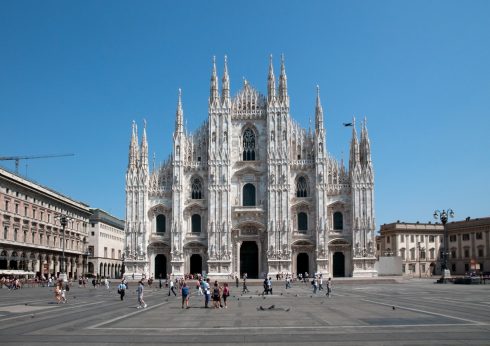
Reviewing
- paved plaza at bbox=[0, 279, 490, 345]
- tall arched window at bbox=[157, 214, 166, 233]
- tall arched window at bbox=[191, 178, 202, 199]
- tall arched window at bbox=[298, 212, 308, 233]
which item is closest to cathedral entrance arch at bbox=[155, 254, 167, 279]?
tall arched window at bbox=[157, 214, 166, 233]

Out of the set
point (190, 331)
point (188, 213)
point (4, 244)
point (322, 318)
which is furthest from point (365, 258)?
point (190, 331)

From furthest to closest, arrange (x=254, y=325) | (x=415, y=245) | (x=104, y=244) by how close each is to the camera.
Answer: (x=104, y=244) < (x=415, y=245) < (x=254, y=325)

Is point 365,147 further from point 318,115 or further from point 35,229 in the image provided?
point 35,229

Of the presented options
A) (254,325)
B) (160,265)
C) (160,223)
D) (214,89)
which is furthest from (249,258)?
(254,325)

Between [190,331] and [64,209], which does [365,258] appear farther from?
[190,331]

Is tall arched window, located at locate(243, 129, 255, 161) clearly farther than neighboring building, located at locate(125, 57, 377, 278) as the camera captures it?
Yes

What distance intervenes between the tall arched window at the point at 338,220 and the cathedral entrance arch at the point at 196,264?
56.0 ft

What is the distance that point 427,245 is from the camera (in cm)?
11388

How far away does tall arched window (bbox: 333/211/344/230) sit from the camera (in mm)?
75625

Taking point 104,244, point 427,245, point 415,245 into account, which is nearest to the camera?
point 415,245

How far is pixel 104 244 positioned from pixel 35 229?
3935 cm

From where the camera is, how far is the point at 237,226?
7544 cm

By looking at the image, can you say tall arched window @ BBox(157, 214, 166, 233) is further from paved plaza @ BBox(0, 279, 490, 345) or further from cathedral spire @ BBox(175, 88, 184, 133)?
paved plaza @ BBox(0, 279, 490, 345)

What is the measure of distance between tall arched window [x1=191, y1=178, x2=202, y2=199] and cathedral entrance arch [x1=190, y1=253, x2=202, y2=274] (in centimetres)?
727
